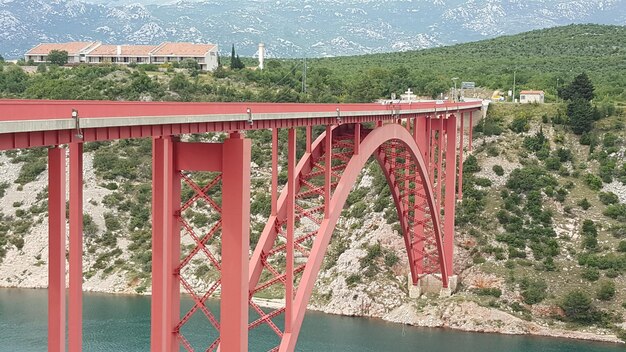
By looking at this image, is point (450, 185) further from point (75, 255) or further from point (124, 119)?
point (75, 255)

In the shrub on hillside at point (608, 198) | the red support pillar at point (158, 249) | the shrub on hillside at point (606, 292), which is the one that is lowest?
the shrub on hillside at point (606, 292)

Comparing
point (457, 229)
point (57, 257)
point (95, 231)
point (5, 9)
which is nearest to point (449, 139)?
point (457, 229)

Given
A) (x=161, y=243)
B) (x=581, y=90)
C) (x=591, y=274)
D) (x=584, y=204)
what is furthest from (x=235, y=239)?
(x=581, y=90)

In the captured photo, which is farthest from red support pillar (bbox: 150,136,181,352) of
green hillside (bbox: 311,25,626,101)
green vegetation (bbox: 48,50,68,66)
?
green vegetation (bbox: 48,50,68,66)

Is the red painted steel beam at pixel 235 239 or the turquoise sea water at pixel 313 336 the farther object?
the turquoise sea water at pixel 313 336

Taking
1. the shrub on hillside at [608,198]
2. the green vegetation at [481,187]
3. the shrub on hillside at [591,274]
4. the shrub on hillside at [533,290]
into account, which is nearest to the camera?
the shrub on hillside at [533,290]

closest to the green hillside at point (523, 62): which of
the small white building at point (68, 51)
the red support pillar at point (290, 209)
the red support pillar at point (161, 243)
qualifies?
the small white building at point (68, 51)

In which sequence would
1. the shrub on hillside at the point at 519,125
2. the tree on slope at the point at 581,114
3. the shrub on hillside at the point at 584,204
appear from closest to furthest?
the shrub on hillside at the point at 584,204 < the tree on slope at the point at 581,114 < the shrub on hillside at the point at 519,125

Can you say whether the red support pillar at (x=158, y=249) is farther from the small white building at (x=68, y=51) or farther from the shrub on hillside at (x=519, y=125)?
the small white building at (x=68, y=51)
